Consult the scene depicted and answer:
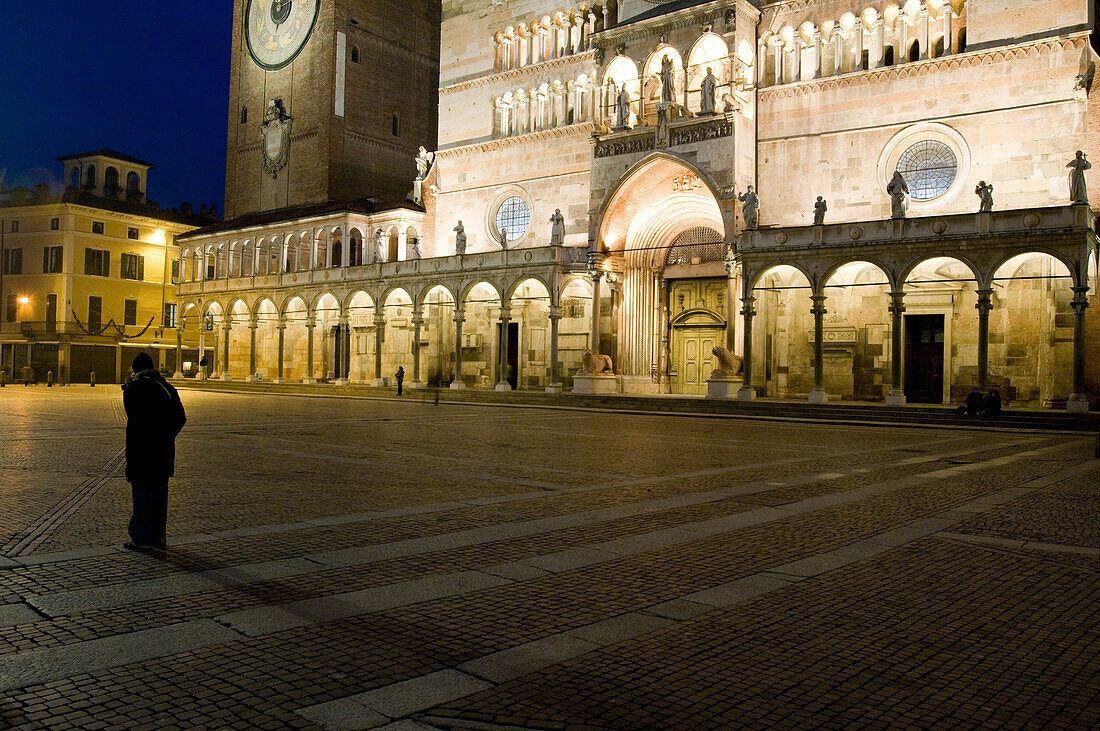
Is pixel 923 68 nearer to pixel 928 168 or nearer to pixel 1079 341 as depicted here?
pixel 928 168

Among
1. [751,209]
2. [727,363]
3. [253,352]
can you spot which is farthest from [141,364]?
[253,352]

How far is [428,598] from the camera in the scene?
18.4 feet

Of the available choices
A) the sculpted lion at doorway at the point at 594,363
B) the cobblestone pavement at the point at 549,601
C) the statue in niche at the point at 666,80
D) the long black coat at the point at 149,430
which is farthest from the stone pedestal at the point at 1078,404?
the long black coat at the point at 149,430

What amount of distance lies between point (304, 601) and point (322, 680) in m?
1.44

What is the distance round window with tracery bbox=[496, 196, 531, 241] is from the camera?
135 ft

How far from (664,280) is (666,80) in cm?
862

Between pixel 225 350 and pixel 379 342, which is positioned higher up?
pixel 379 342

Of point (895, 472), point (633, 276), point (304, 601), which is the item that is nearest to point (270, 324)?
point (633, 276)

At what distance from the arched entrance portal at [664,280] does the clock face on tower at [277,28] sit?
27862 mm

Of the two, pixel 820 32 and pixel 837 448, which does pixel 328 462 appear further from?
pixel 820 32

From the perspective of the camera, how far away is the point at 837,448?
16.6 metres

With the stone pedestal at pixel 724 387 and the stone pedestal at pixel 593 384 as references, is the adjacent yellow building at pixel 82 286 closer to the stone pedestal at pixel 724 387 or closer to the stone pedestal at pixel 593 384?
the stone pedestal at pixel 593 384

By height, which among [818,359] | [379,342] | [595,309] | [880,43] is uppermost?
[880,43]

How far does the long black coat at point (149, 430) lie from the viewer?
6.89 m
